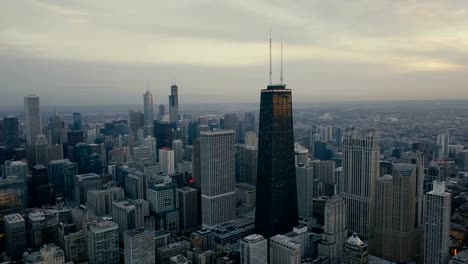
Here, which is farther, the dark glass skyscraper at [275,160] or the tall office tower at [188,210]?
the tall office tower at [188,210]

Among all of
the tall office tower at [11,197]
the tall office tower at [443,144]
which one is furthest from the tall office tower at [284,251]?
the tall office tower at [11,197]

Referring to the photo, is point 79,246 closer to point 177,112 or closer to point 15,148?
point 15,148

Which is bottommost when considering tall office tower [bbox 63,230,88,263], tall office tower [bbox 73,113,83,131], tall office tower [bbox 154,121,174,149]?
tall office tower [bbox 63,230,88,263]

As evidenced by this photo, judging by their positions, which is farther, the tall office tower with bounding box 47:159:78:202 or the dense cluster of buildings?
the tall office tower with bounding box 47:159:78:202

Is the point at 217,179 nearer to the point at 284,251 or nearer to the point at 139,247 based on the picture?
the point at 139,247

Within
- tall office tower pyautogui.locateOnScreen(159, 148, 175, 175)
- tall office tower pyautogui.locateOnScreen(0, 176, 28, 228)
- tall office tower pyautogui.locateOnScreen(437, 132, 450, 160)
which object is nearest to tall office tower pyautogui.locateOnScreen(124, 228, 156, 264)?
tall office tower pyautogui.locateOnScreen(0, 176, 28, 228)

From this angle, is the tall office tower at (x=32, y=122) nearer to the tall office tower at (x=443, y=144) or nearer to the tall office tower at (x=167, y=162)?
the tall office tower at (x=167, y=162)

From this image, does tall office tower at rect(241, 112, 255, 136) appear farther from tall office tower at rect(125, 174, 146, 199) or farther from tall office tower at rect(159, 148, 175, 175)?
tall office tower at rect(125, 174, 146, 199)

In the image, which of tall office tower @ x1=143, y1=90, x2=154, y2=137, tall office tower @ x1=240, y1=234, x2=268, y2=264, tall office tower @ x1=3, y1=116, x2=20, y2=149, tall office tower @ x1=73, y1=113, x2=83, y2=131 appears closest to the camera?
tall office tower @ x1=240, y1=234, x2=268, y2=264
